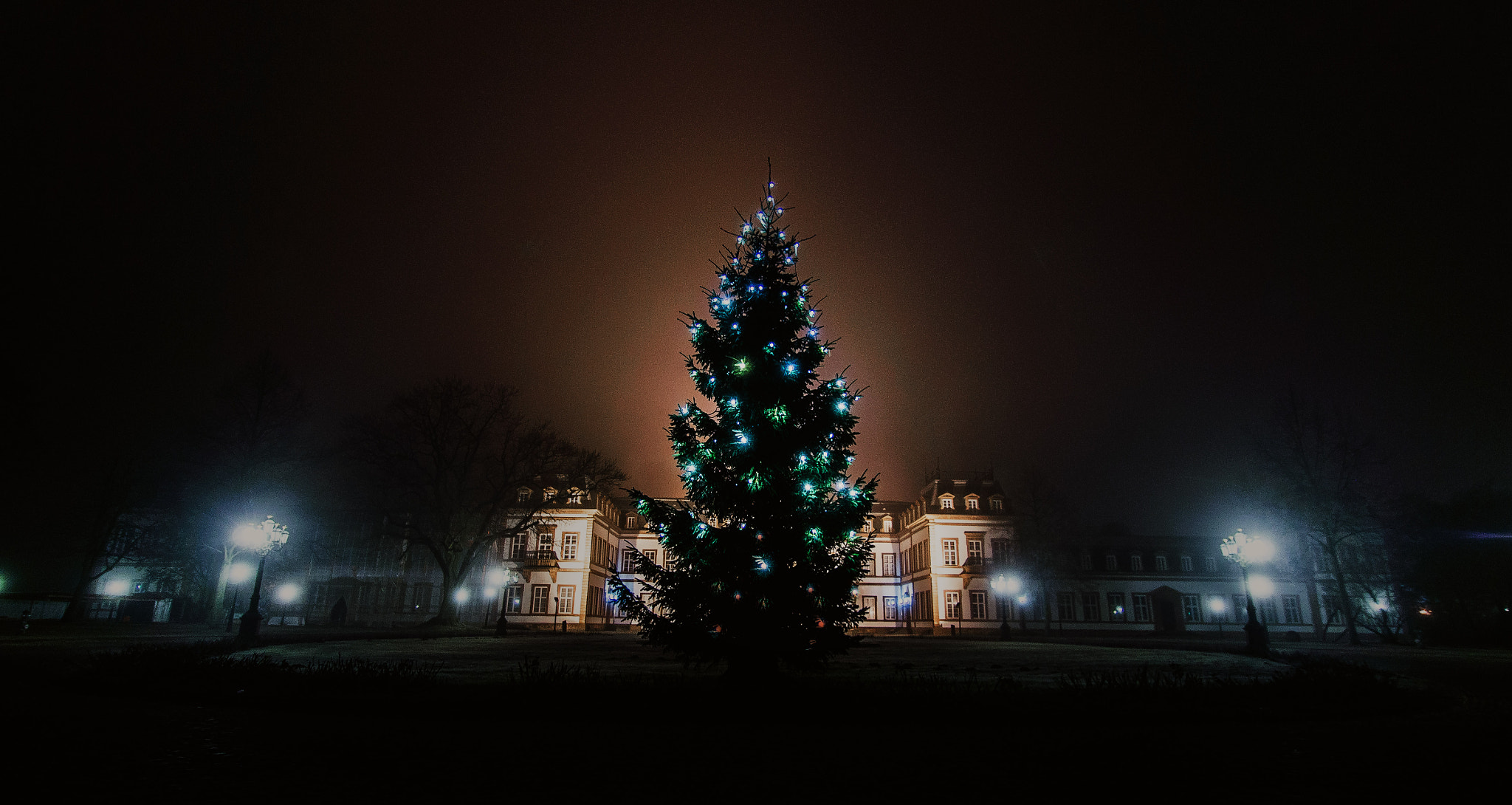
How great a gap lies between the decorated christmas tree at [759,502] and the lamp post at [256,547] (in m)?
15.2

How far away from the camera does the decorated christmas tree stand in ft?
37.9

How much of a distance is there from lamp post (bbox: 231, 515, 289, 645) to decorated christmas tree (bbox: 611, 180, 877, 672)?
598 inches

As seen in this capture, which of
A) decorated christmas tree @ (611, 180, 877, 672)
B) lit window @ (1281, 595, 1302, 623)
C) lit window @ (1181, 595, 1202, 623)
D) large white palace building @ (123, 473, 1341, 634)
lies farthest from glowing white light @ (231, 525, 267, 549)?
lit window @ (1281, 595, 1302, 623)

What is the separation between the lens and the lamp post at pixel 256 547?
67.6 ft

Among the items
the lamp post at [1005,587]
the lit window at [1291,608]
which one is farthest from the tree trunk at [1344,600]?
the lit window at [1291,608]

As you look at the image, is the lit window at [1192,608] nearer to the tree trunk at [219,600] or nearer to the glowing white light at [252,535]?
the glowing white light at [252,535]

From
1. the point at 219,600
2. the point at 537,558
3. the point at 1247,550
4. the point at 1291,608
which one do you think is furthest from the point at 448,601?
the point at 1291,608

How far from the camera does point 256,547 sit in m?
26.8

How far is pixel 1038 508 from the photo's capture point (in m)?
53.9

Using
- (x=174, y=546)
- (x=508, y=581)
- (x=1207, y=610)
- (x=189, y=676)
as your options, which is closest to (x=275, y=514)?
(x=174, y=546)

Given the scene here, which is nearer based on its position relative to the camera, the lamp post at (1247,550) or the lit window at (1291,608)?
the lamp post at (1247,550)

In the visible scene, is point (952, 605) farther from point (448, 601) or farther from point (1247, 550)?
point (448, 601)

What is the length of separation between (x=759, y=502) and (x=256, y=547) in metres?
24.5

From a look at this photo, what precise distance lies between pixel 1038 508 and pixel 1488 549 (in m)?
24.3
